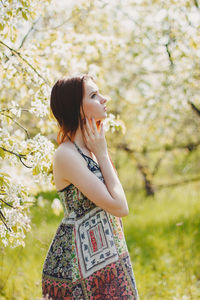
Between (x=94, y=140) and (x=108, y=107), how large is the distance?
442cm

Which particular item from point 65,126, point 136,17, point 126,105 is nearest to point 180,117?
point 126,105

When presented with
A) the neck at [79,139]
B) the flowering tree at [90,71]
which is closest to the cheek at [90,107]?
the neck at [79,139]

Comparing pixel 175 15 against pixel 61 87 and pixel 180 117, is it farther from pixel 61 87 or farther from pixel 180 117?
pixel 61 87

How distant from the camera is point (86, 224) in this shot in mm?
1830

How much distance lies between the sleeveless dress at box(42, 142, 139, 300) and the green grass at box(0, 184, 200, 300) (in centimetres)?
69

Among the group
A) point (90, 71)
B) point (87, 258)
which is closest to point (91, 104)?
point (87, 258)

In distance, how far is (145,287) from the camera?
3.83 m

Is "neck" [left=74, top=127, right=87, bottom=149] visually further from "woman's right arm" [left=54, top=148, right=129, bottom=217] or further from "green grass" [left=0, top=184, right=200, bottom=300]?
"green grass" [left=0, top=184, right=200, bottom=300]

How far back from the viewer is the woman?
1.77 metres

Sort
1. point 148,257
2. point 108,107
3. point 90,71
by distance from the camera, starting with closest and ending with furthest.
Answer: point 90,71 → point 148,257 → point 108,107

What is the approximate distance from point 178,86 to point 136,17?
155cm

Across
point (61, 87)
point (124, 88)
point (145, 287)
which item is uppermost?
point (124, 88)

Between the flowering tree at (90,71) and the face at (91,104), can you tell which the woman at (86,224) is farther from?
the flowering tree at (90,71)

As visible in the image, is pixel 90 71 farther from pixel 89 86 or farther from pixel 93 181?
pixel 93 181
